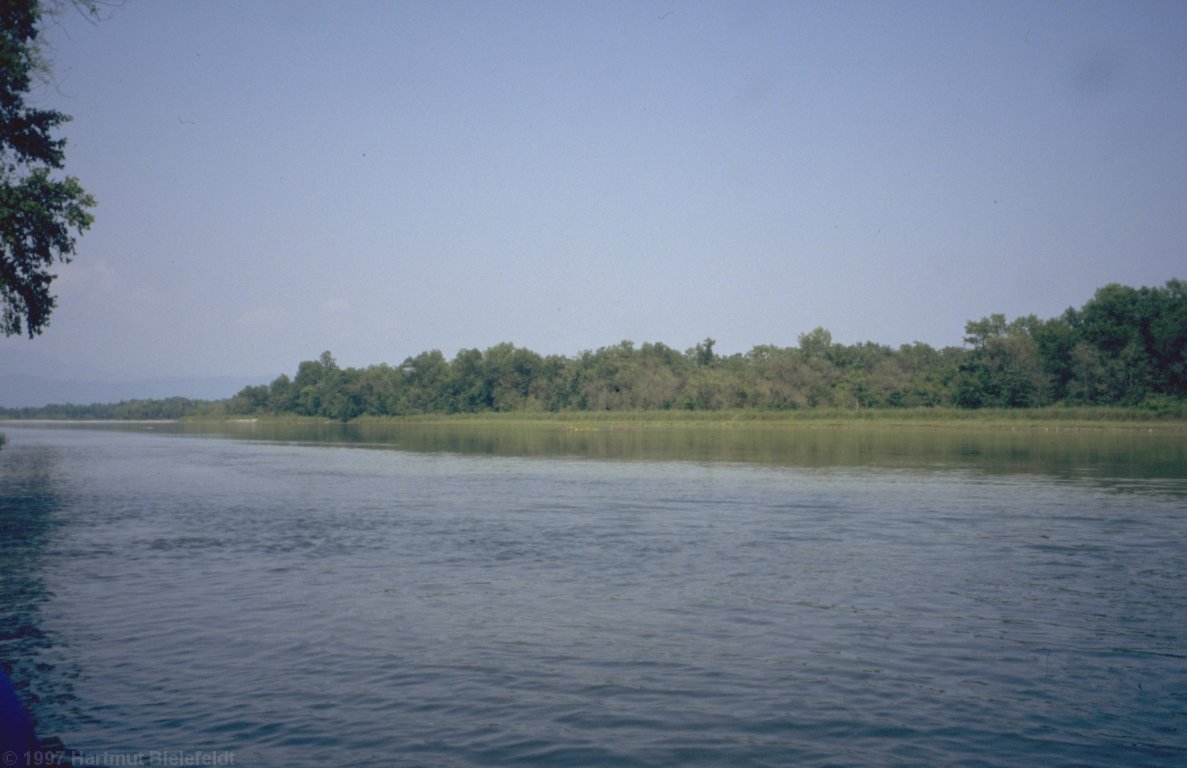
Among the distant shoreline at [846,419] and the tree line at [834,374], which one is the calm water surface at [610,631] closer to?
the distant shoreline at [846,419]

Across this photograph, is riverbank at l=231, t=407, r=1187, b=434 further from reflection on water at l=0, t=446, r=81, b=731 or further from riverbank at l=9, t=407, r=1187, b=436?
reflection on water at l=0, t=446, r=81, b=731

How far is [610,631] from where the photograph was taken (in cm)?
1249

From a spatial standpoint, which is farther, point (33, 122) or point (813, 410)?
point (813, 410)

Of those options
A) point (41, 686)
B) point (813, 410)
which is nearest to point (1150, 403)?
point (813, 410)

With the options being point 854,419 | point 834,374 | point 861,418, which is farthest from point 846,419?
point 834,374

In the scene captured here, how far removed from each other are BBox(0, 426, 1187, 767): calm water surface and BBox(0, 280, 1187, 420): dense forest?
8295 cm

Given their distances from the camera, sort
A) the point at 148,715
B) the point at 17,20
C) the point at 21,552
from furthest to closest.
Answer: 1. the point at 17,20
2. the point at 21,552
3. the point at 148,715

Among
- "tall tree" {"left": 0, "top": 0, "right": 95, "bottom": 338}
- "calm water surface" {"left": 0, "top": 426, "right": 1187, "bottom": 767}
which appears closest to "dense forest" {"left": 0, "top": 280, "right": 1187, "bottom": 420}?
"calm water surface" {"left": 0, "top": 426, "right": 1187, "bottom": 767}

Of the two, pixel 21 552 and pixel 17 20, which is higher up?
pixel 17 20

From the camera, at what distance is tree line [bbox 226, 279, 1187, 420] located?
325 feet

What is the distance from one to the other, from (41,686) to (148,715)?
1.98 metres

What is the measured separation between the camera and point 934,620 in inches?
516

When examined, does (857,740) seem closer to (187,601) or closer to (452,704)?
(452,704)

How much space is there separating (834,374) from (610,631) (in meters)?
123
